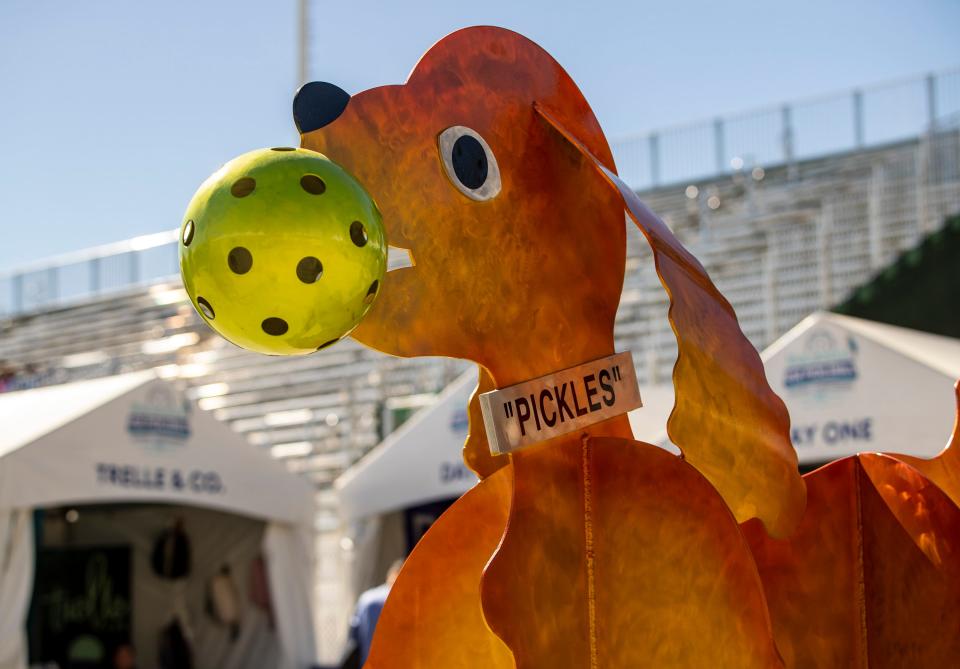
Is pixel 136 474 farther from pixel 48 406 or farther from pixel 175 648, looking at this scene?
pixel 175 648

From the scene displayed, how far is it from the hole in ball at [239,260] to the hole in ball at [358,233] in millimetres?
145

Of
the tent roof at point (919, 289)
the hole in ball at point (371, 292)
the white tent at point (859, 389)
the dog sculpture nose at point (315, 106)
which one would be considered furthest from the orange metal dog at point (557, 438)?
the tent roof at point (919, 289)

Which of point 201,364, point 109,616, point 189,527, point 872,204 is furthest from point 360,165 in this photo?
point 201,364

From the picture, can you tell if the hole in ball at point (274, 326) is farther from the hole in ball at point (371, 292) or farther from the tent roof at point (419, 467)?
the tent roof at point (419, 467)

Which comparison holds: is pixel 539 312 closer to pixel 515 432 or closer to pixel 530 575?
pixel 515 432

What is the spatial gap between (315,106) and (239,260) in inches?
18.5

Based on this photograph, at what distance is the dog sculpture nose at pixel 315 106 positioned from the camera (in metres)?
1.89

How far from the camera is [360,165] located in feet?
6.35

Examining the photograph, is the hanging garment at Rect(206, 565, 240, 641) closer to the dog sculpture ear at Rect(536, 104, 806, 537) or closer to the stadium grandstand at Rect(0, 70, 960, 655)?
the stadium grandstand at Rect(0, 70, 960, 655)

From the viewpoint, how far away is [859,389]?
6320 millimetres

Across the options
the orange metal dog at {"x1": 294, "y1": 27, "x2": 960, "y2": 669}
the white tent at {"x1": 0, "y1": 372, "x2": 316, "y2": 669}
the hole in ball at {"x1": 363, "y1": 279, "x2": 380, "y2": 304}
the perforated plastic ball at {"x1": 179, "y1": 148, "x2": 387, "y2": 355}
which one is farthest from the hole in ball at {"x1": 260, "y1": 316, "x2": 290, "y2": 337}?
the white tent at {"x1": 0, "y1": 372, "x2": 316, "y2": 669}

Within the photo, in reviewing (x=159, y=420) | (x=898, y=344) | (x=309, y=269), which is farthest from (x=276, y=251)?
(x=159, y=420)

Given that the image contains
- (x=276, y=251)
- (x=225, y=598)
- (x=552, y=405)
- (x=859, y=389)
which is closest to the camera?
(x=276, y=251)

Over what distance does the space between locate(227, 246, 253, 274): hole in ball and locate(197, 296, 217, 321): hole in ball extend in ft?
0.24
